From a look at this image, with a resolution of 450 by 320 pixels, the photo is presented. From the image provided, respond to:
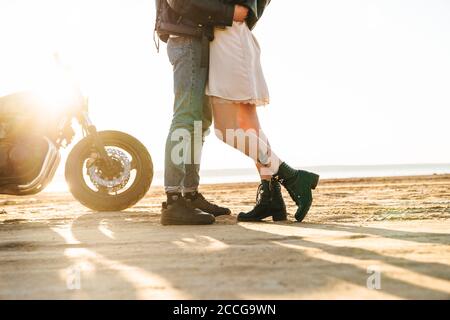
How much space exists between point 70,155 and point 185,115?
63.7 inches

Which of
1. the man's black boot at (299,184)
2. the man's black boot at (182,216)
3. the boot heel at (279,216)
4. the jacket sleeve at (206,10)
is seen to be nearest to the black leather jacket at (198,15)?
the jacket sleeve at (206,10)

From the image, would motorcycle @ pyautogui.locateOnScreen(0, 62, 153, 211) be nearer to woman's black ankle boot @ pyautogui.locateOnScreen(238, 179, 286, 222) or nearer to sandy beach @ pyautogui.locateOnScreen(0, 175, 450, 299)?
sandy beach @ pyautogui.locateOnScreen(0, 175, 450, 299)

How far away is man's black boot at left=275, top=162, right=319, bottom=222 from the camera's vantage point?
2.76 m

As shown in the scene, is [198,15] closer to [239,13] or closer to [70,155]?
[239,13]

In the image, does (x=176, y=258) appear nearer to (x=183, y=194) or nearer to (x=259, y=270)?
(x=259, y=270)

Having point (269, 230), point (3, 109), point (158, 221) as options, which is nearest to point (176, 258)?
point (269, 230)

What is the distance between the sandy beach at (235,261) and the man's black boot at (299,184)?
0.31 ft

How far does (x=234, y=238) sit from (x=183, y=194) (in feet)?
2.70

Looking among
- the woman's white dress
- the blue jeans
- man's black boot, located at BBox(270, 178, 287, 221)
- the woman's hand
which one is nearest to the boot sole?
the blue jeans

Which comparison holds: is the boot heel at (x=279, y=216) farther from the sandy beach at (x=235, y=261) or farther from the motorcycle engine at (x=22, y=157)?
the motorcycle engine at (x=22, y=157)

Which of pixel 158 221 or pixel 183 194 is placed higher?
pixel 183 194

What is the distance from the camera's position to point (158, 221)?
311 centimetres

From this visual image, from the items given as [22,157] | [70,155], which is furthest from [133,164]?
[22,157]
